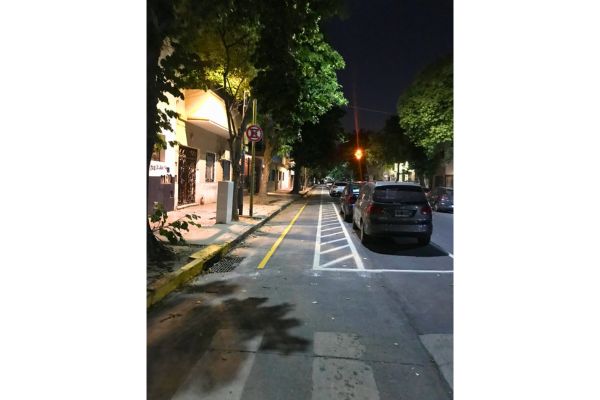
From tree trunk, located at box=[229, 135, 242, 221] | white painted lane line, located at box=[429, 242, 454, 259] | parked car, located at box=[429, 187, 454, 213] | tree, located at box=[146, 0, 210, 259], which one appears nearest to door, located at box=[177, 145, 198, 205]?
tree trunk, located at box=[229, 135, 242, 221]

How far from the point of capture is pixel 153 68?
6.93 m

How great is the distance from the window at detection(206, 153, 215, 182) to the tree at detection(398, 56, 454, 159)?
1582 centimetres

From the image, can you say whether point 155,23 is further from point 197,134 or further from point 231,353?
point 197,134

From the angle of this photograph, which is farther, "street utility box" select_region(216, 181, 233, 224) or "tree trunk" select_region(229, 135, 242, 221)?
"tree trunk" select_region(229, 135, 242, 221)

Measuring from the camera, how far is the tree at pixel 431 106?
27.8m

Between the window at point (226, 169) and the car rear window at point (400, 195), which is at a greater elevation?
the window at point (226, 169)

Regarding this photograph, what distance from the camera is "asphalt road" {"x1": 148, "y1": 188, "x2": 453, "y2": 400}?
3.42m

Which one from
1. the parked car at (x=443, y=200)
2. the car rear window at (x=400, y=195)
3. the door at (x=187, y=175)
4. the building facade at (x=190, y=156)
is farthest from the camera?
the parked car at (x=443, y=200)

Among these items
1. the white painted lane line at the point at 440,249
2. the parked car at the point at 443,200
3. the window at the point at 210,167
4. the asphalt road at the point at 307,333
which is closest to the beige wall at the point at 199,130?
the window at the point at 210,167

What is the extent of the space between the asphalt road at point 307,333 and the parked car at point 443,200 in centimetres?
1285

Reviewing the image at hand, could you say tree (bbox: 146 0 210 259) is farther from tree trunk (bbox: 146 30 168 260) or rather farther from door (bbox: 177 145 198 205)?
door (bbox: 177 145 198 205)

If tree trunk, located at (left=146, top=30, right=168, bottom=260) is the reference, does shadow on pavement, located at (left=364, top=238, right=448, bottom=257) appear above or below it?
below

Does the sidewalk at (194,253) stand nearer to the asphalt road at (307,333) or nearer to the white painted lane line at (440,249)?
the asphalt road at (307,333)

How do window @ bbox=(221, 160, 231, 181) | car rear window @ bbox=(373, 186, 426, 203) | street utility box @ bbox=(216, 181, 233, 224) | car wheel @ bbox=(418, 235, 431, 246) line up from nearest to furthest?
1. car rear window @ bbox=(373, 186, 426, 203)
2. car wheel @ bbox=(418, 235, 431, 246)
3. street utility box @ bbox=(216, 181, 233, 224)
4. window @ bbox=(221, 160, 231, 181)
